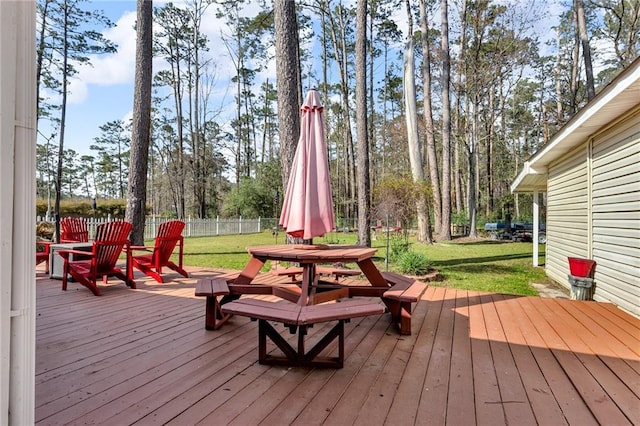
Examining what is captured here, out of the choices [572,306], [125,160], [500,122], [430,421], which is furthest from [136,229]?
[125,160]

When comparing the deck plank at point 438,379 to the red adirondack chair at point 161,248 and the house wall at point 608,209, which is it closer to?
the house wall at point 608,209

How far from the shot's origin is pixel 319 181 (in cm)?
322

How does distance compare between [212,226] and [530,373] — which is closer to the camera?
[530,373]

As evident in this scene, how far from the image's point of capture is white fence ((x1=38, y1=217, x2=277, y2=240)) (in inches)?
531

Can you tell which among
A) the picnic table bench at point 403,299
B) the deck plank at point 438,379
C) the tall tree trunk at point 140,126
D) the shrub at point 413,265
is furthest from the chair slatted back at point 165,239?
the shrub at point 413,265

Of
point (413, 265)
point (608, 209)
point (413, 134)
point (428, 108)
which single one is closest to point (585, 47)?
point (428, 108)

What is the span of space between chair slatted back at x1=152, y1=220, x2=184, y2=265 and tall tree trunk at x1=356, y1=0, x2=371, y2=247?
4267mm

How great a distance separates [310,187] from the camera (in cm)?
320

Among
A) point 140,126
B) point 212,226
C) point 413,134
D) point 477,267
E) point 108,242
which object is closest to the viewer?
point 108,242

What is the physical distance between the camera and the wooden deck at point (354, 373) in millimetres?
1751

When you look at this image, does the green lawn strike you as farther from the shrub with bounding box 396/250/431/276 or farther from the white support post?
the white support post

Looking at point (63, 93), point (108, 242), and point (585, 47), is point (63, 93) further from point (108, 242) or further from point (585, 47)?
point (585, 47)

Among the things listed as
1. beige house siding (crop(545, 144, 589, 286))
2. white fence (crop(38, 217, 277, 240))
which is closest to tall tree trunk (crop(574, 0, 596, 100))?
beige house siding (crop(545, 144, 589, 286))

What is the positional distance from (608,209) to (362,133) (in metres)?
4.95
